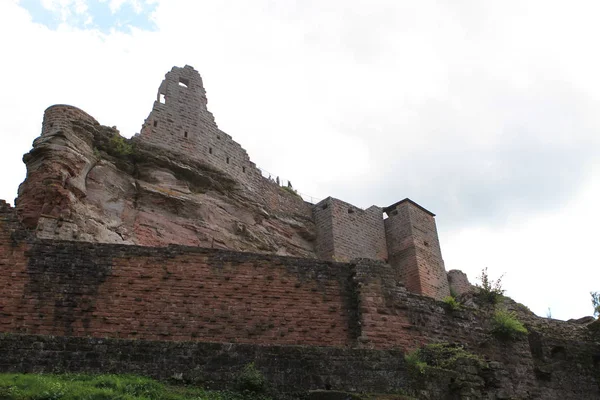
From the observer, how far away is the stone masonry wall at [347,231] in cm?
2991

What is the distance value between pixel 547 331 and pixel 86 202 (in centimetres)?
1408

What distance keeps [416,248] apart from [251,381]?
22.9 m

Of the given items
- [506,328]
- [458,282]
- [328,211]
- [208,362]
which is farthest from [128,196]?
[458,282]

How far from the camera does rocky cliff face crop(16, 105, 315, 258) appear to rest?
58.0 ft

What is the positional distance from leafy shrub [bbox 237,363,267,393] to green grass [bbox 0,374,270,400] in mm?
94

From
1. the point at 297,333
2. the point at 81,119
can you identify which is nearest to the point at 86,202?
the point at 81,119

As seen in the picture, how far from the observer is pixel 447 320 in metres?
15.0

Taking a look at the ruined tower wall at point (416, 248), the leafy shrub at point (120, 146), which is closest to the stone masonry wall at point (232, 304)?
the leafy shrub at point (120, 146)

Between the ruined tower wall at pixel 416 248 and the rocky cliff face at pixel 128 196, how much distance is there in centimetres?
646

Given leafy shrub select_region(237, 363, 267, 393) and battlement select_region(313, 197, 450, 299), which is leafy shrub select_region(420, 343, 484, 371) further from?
battlement select_region(313, 197, 450, 299)

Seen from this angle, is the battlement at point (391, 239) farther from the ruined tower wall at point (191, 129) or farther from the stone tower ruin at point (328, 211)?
the ruined tower wall at point (191, 129)

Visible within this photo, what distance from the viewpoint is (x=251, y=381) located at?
31.4 feet

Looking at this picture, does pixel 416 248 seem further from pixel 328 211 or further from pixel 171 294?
pixel 171 294

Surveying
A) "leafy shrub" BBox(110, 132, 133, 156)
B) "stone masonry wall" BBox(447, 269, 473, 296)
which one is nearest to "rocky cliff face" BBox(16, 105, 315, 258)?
"leafy shrub" BBox(110, 132, 133, 156)
